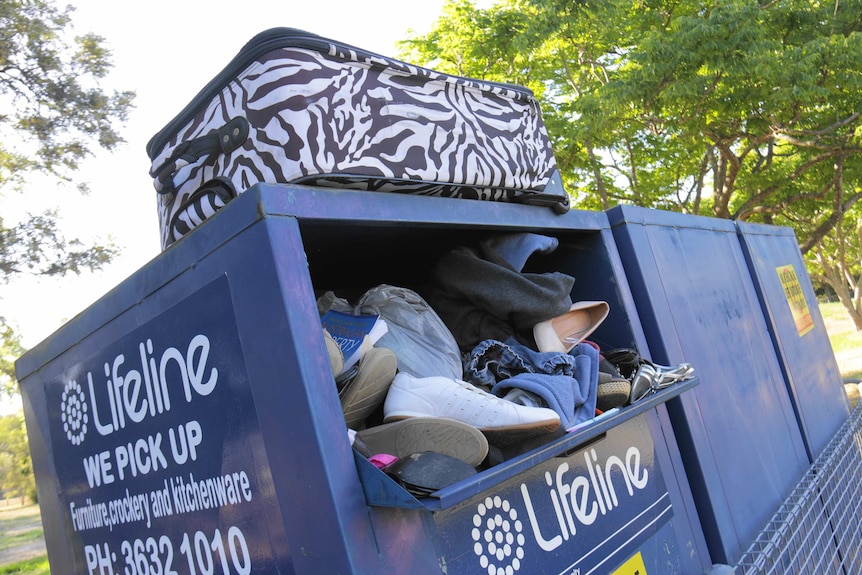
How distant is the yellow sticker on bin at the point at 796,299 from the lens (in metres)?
3.63

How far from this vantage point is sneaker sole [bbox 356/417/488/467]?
3.90 ft

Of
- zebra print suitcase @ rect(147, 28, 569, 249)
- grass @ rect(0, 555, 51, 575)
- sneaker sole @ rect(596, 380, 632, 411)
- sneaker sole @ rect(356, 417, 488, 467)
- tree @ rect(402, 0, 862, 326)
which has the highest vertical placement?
tree @ rect(402, 0, 862, 326)

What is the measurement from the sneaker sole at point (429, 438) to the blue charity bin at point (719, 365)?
1156 millimetres

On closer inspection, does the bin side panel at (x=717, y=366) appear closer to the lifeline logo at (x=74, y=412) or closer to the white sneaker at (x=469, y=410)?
the white sneaker at (x=469, y=410)

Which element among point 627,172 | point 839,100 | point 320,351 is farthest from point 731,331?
point 627,172

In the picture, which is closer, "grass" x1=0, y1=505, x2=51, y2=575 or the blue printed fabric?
the blue printed fabric

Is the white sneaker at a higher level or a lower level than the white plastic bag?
lower

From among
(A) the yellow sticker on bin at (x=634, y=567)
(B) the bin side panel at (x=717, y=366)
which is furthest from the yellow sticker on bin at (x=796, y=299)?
(A) the yellow sticker on bin at (x=634, y=567)

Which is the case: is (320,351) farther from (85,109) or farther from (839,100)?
(839,100)

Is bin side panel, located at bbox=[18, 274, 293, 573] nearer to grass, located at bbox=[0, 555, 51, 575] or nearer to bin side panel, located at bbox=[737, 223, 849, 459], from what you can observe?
bin side panel, located at bbox=[737, 223, 849, 459]

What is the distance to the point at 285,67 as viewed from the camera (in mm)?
1271

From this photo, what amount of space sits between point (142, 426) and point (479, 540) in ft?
2.43

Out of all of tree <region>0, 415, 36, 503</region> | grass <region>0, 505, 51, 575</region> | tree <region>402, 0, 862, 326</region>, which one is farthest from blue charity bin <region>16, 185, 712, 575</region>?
tree <region>0, 415, 36, 503</region>

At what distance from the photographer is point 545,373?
1680 millimetres
